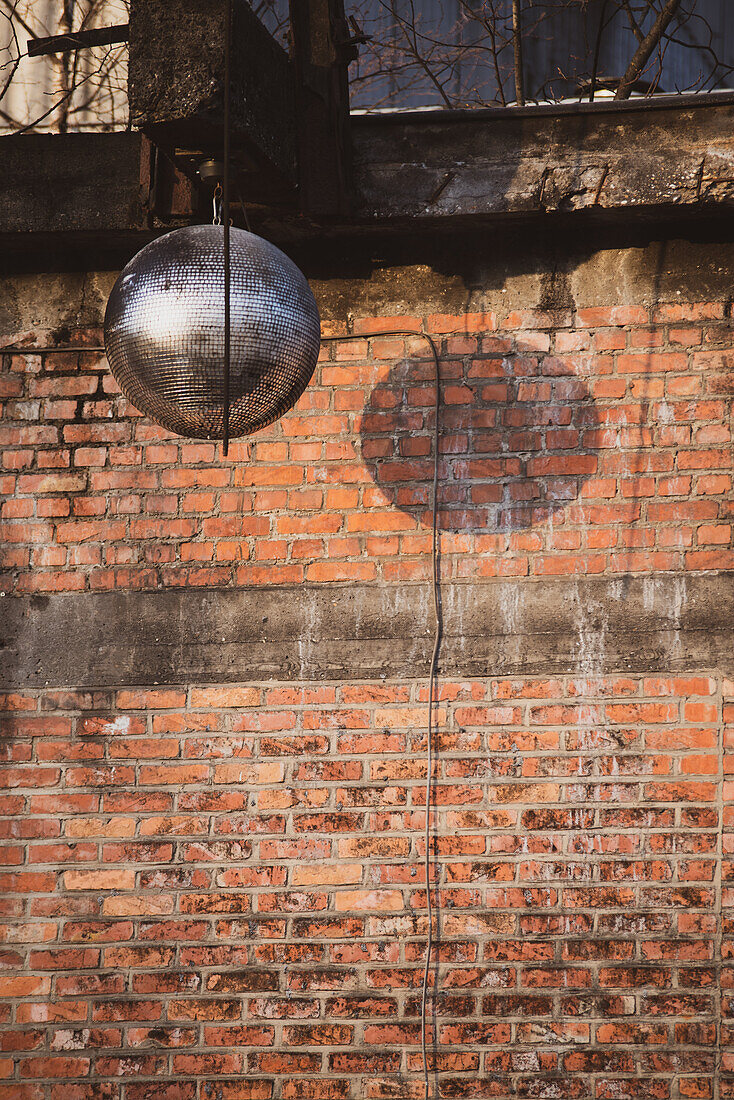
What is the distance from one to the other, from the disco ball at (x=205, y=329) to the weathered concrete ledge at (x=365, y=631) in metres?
0.87

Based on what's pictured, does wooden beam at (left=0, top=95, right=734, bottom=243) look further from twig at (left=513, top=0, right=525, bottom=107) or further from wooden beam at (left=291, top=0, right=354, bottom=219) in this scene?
twig at (left=513, top=0, right=525, bottom=107)

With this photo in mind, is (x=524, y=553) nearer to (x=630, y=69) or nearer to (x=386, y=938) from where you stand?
(x=386, y=938)

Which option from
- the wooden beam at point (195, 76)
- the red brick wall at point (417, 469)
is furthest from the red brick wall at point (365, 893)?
the wooden beam at point (195, 76)

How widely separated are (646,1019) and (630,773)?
712 mm

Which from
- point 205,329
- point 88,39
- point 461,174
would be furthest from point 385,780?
point 88,39

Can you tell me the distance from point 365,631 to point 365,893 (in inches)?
31.8

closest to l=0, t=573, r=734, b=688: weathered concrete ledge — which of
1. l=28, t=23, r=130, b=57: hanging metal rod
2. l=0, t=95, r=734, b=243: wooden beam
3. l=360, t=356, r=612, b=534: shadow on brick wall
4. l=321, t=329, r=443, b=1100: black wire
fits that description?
l=321, t=329, r=443, b=1100: black wire

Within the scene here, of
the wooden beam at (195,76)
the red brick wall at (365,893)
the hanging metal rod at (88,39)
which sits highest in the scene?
the hanging metal rod at (88,39)

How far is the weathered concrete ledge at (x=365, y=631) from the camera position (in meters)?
2.80

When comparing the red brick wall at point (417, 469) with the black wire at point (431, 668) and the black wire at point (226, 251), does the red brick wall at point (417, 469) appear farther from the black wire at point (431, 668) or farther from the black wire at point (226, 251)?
the black wire at point (226, 251)

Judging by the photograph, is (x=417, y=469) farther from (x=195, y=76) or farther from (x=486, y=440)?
(x=195, y=76)

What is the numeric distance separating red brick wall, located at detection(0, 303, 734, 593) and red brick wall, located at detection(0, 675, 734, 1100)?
441 millimetres

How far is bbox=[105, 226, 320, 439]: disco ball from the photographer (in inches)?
81.2


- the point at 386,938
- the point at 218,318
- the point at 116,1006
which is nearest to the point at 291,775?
the point at 386,938
